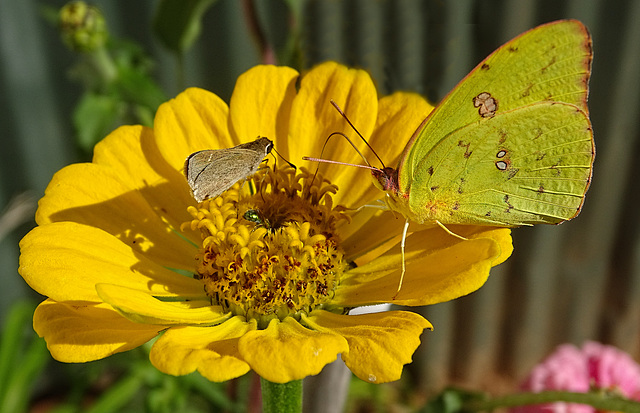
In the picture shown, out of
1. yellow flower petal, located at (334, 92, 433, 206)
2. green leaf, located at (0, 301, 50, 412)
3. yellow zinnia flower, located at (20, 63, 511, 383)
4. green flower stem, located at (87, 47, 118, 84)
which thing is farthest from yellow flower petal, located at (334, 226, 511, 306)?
green leaf, located at (0, 301, 50, 412)

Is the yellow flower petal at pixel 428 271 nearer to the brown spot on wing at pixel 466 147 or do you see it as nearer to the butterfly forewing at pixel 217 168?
the brown spot on wing at pixel 466 147

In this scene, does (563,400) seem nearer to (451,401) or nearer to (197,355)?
(451,401)

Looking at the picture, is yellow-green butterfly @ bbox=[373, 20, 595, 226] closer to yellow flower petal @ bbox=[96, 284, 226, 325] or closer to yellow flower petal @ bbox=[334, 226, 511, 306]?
yellow flower petal @ bbox=[334, 226, 511, 306]

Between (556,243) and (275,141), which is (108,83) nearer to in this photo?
(275,141)

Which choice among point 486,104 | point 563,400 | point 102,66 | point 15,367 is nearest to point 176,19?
point 102,66

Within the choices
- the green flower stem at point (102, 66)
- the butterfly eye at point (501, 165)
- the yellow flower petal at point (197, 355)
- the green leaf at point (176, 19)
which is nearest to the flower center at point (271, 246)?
the yellow flower petal at point (197, 355)

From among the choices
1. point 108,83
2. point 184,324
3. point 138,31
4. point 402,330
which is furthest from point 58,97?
point 402,330

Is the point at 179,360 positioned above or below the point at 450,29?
below
